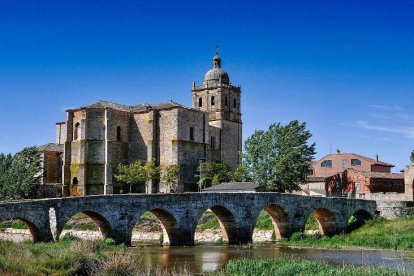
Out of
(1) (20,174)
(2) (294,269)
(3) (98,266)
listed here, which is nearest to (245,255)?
(2) (294,269)

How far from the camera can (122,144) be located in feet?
215

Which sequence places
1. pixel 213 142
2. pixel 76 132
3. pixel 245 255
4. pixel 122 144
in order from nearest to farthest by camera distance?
Result: pixel 245 255, pixel 76 132, pixel 122 144, pixel 213 142

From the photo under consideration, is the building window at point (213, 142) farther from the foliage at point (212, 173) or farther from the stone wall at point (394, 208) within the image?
the stone wall at point (394, 208)

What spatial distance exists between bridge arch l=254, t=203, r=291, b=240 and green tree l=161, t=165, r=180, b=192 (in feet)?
64.5

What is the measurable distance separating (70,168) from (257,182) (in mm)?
20846

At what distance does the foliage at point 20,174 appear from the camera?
195 feet

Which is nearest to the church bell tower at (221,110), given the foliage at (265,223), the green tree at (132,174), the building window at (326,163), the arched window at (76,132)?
the building window at (326,163)

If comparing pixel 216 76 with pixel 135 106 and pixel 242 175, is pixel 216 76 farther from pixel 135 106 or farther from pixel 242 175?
pixel 242 175

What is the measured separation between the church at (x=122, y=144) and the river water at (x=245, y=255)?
26004 millimetres

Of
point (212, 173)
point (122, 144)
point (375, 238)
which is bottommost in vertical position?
point (375, 238)

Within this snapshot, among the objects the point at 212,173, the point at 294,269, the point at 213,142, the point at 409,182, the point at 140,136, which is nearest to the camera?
the point at 294,269

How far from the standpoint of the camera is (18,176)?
2422 inches

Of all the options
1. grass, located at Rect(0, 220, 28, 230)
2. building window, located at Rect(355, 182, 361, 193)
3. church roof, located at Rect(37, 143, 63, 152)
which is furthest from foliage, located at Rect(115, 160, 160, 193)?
building window, located at Rect(355, 182, 361, 193)

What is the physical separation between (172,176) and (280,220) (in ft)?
67.0
